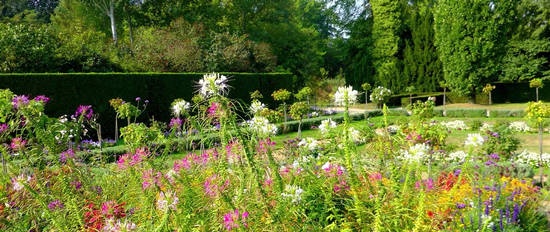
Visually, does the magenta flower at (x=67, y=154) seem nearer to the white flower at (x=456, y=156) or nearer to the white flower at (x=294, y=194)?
the white flower at (x=294, y=194)

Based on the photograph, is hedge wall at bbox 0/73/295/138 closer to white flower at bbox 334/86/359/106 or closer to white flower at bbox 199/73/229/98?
white flower at bbox 334/86/359/106

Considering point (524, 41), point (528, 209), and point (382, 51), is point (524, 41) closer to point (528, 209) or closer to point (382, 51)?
point (382, 51)

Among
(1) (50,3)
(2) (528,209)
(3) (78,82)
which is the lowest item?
(2) (528,209)

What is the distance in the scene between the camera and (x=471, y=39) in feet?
63.4

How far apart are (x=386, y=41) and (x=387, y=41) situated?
0.05 metres

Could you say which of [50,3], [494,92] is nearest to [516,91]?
[494,92]

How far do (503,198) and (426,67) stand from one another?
20.3 meters

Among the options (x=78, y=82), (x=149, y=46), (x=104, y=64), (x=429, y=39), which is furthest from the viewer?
(x=429, y=39)

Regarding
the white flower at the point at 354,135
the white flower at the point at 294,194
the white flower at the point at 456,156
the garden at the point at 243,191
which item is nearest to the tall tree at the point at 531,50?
the white flower at the point at 456,156

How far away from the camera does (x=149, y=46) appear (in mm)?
18531

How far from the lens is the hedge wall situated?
11391 mm

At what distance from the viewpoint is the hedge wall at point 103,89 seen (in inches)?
448

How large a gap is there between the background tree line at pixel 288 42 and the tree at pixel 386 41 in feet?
0.17

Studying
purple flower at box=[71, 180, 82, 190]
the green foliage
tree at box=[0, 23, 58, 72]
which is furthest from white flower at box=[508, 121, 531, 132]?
tree at box=[0, 23, 58, 72]
